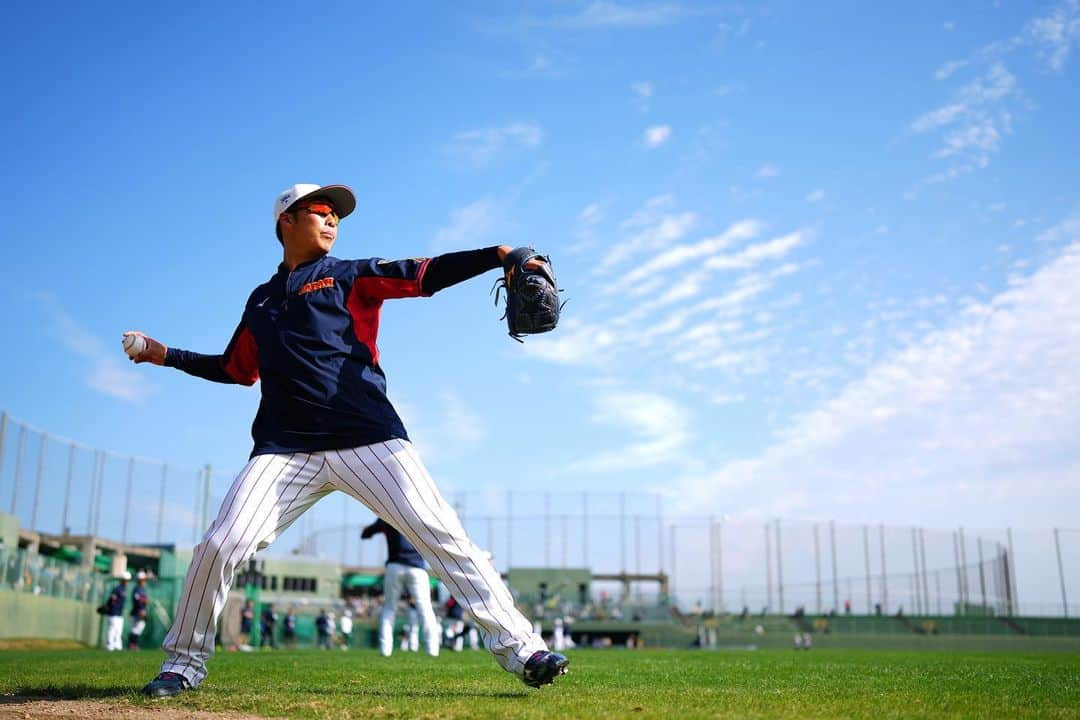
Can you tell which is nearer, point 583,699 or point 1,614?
point 583,699

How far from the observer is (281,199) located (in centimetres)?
614

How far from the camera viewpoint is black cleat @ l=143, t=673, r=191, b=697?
18.1ft

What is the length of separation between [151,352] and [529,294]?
276cm

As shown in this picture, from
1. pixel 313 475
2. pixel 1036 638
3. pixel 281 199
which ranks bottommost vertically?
pixel 1036 638

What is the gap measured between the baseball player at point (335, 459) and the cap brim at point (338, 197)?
17.9 inches

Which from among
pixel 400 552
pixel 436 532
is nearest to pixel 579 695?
pixel 436 532

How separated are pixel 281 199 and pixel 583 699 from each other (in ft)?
11.3

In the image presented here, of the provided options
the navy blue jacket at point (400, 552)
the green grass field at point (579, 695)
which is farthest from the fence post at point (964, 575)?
the green grass field at point (579, 695)

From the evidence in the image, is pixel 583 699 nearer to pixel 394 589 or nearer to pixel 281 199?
pixel 281 199

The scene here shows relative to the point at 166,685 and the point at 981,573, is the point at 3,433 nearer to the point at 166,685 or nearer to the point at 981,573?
the point at 166,685

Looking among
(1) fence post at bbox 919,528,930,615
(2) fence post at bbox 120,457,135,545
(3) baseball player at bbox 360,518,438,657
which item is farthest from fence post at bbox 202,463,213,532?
(1) fence post at bbox 919,528,930,615

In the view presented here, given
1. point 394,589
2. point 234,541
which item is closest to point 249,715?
point 234,541

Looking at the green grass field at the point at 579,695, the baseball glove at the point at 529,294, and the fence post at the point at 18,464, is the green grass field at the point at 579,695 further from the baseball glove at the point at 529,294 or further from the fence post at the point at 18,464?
the fence post at the point at 18,464

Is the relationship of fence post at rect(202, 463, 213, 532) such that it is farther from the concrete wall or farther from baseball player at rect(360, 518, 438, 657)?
baseball player at rect(360, 518, 438, 657)
